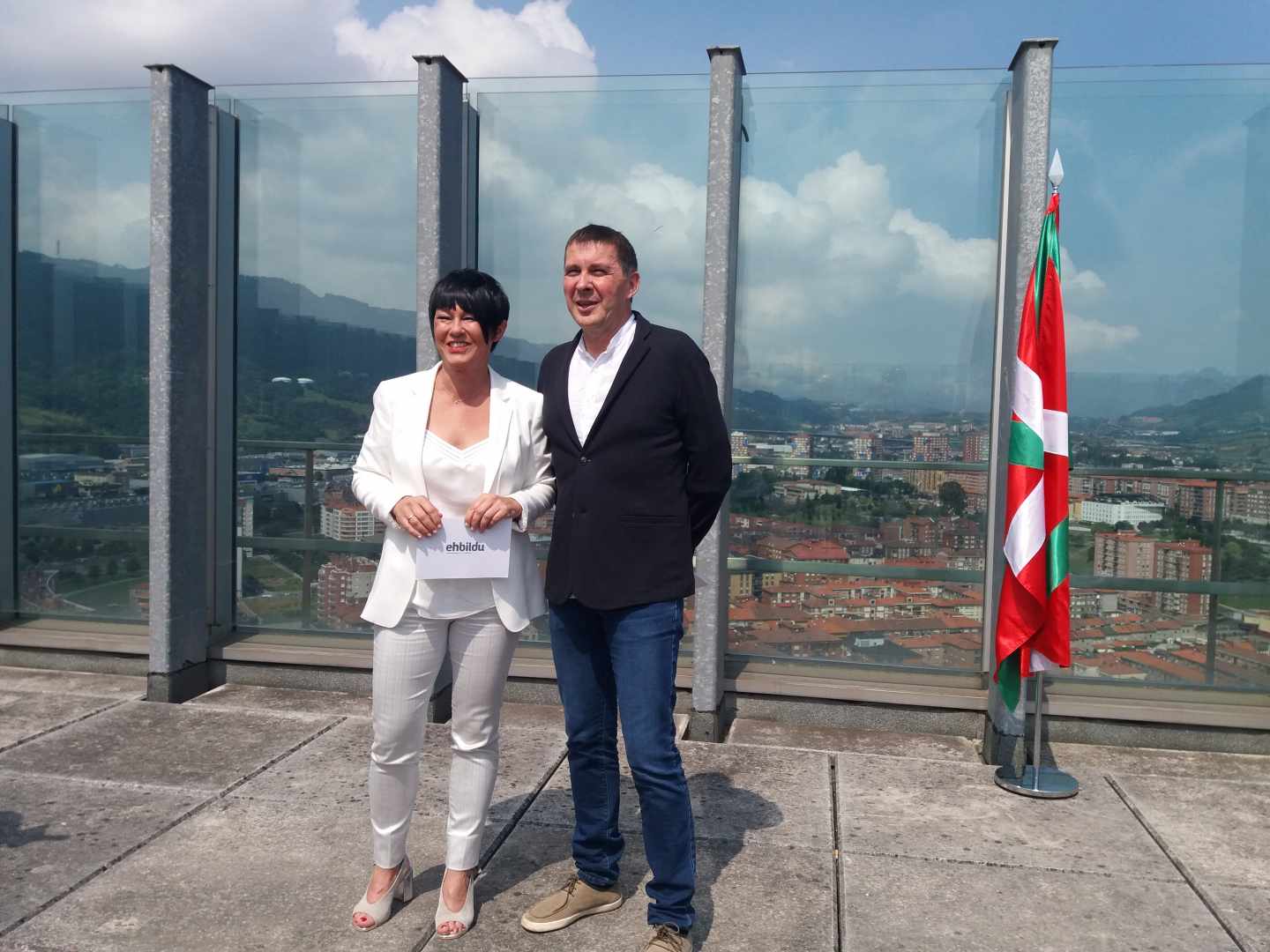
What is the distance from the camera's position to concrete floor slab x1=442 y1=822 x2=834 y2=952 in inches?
120

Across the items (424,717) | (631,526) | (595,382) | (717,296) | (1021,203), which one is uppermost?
(1021,203)

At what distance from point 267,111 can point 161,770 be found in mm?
3335

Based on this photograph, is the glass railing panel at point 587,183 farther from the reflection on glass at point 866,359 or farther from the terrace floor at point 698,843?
the terrace floor at point 698,843

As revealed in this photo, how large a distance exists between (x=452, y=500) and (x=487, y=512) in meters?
0.17

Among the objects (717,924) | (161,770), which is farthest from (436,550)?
(161,770)

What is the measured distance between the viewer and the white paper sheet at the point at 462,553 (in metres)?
2.95

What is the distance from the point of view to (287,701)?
5406 millimetres

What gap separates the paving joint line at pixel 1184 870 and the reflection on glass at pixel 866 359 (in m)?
1.06

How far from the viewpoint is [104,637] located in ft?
19.3

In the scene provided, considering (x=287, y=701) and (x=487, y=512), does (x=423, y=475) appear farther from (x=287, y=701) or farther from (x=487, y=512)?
(x=287, y=701)

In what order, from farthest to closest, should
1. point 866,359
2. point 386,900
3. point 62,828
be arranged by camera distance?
1. point 866,359
2. point 62,828
3. point 386,900

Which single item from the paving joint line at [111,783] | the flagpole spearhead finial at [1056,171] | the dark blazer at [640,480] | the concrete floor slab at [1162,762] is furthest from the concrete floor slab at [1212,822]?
the paving joint line at [111,783]

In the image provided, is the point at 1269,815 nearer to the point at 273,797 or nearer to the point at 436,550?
the point at 436,550

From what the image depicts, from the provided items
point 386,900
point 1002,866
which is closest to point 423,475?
point 386,900
